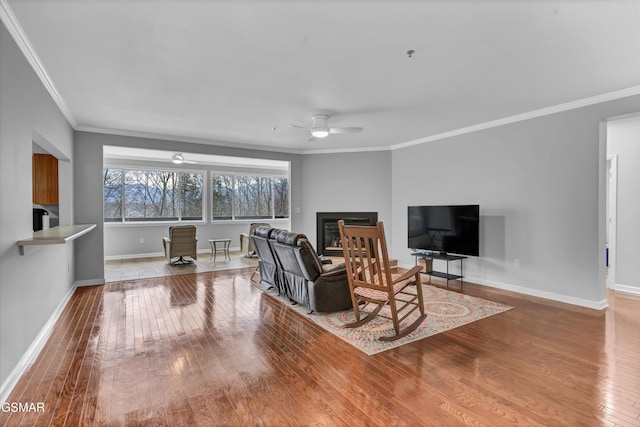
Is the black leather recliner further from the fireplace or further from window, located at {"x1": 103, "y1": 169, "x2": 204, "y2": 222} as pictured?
window, located at {"x1": 103, "y1": 169, "x2": 204, "y2": 222}

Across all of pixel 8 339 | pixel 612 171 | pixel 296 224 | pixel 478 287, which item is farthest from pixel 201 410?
pixel 612 171

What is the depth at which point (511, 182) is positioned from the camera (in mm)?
4883

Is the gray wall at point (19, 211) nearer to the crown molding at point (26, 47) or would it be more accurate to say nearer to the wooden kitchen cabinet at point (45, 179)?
the crown molding at point (26, 47)

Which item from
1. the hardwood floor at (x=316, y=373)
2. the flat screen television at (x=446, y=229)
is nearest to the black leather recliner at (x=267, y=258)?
the hardwood floor at (x=316, y=373)

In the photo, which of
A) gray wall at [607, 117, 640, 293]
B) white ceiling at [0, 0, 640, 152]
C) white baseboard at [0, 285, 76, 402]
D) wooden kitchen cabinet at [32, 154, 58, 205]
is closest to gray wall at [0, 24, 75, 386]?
white baseboard at [0, 285, 76, 402]

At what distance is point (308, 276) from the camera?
378cm

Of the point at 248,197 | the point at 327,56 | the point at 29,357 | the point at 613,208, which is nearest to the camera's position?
the point at 29,357

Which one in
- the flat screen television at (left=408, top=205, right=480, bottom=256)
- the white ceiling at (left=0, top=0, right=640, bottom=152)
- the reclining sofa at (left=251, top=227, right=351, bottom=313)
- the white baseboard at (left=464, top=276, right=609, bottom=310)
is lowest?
the white baseboard at (left=464, top=276, right=609, bottom=310)

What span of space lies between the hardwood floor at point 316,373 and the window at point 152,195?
5.05m

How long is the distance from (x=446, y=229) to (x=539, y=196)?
1.36m

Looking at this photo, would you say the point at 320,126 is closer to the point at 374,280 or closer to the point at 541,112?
the point at 374,280

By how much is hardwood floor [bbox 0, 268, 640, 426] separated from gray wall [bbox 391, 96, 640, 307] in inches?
26.2

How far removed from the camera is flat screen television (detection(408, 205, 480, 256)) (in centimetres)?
493

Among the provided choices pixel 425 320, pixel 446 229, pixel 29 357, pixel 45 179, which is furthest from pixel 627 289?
pixel 45 179
